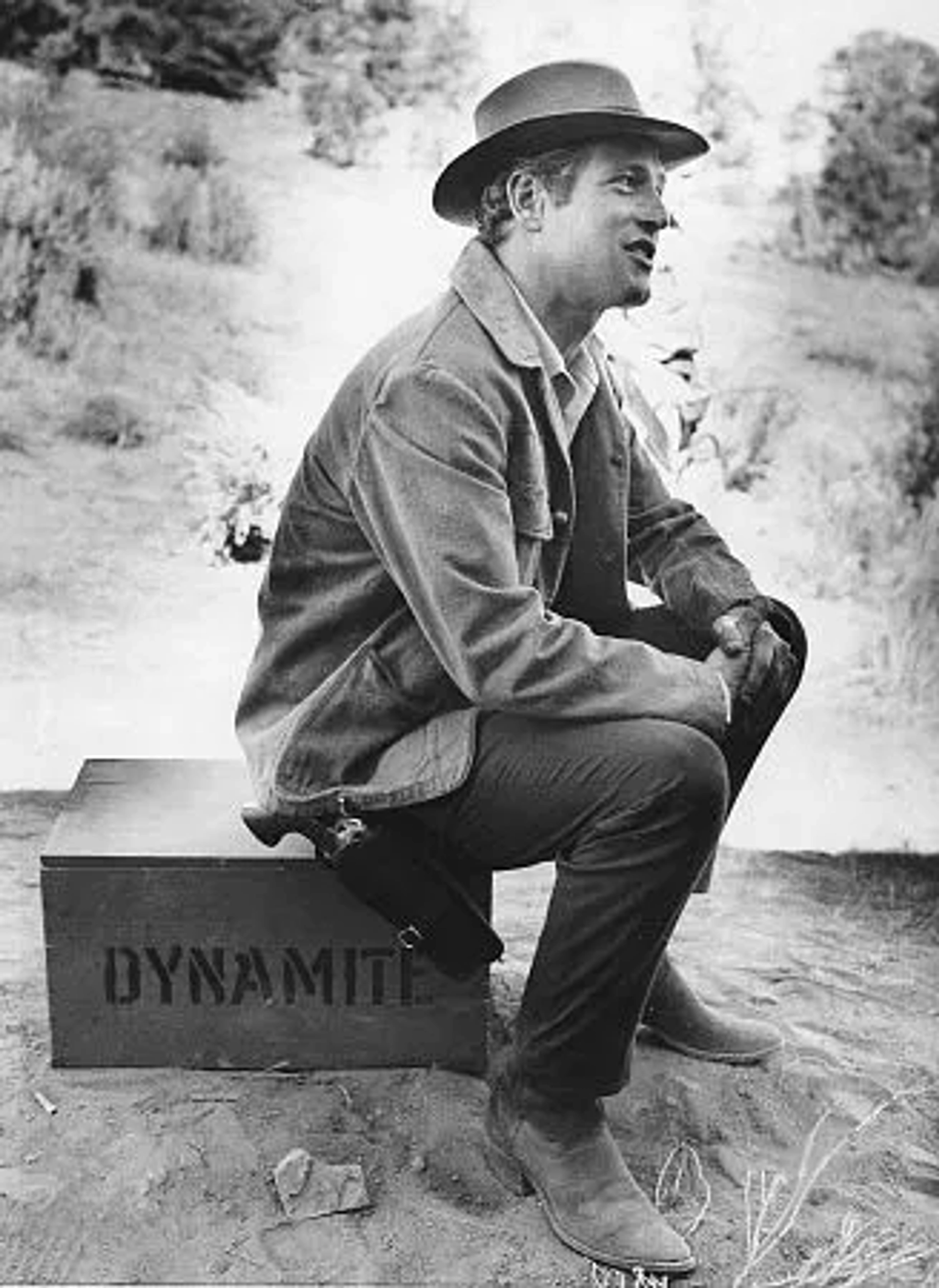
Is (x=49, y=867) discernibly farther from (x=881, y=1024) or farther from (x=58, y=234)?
(x=58, y=234)

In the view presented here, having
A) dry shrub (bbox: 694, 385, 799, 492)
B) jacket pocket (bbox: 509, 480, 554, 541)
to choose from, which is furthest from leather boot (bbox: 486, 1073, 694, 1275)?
dry shrub (bbox: 694, 385, 799, 492)

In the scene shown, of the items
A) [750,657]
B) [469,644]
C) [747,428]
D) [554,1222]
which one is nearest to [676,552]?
[750,657]

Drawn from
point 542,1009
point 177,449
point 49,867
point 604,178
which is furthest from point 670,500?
point 177,449

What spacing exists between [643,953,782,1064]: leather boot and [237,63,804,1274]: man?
18.7 inches

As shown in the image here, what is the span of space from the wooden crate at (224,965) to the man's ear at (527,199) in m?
1.13

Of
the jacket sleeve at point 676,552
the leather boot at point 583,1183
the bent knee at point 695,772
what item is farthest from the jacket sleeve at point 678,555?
the leather boot at point 583,1183

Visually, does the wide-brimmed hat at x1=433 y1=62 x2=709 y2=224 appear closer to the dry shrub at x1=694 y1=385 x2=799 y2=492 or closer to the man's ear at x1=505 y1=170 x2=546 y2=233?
the man's ear at x1=505 y1=170 x2=546 y2=233

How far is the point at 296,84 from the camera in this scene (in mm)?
4355

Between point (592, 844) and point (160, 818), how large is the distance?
97 cm

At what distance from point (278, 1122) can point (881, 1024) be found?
1.31 metres

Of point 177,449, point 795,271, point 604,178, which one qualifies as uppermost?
point 604,178

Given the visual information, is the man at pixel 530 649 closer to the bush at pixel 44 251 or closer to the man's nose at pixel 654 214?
the man's nose at pixel 654 214

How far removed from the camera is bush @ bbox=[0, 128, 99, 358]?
4375 millimetres

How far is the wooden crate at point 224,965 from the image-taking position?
10.1 ft
